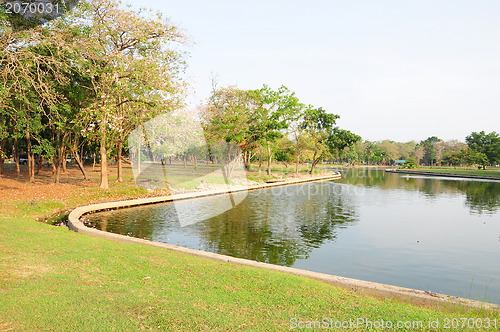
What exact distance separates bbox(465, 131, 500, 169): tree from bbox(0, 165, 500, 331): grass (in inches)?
3790

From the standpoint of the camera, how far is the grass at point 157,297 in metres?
4.98

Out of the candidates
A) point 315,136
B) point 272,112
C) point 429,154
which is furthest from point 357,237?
point 429,154

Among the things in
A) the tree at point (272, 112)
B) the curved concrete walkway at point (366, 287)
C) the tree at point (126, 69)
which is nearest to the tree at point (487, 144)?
the tree at point (272, 112)

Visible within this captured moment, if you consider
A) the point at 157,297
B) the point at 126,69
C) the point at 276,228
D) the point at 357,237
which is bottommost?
the point at 357,237

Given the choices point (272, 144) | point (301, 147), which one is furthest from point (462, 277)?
point (301, 147)

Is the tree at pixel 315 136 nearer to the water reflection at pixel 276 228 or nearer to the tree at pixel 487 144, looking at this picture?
the water reflection at pixel 276 228

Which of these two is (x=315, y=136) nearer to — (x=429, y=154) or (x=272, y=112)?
(x=272, y=112)

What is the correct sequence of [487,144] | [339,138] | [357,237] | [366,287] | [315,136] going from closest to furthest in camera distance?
[366,287] < [357,237] < [315,136] < [339,138] < [487,144]

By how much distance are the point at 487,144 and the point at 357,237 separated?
305ft

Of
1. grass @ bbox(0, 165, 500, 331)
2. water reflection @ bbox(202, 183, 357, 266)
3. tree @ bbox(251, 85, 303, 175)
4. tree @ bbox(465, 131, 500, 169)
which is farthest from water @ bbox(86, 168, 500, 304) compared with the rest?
tree @ bbox(465, 131, 500, 169)

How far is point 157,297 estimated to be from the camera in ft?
19.6

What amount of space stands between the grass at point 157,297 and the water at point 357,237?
3659mm

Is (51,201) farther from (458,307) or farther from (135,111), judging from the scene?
(458,307)

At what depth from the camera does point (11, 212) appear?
15.4 m
